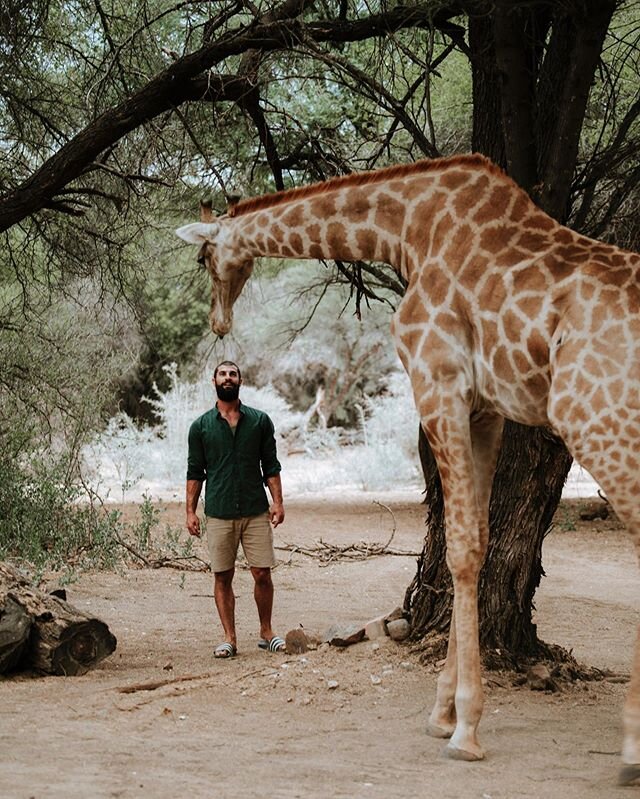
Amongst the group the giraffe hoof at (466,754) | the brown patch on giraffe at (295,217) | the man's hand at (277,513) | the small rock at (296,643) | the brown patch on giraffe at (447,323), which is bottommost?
the giraffe hoof at (466,754)

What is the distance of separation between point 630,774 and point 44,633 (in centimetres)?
365

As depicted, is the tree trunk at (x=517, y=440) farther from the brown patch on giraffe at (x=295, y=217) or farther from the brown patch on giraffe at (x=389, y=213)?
the brown patch on giraffe at (x=295, y=217)

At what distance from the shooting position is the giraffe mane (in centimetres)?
541

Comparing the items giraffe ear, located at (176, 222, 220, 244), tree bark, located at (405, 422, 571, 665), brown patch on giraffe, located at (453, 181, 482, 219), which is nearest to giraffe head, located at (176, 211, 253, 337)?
giraffe ear, located at (176, 222, 220, 244)

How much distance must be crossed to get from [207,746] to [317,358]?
23.0m

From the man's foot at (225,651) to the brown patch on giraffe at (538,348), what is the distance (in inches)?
136

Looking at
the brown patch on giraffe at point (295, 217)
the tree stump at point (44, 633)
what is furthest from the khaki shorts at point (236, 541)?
the brown patch on giraffe at point (295, 217)

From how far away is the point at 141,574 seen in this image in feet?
34.8

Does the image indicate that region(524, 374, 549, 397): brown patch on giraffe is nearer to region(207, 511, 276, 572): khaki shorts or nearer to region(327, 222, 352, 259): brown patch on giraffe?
region(327, 222, 352, 259): brown patch on giraffe

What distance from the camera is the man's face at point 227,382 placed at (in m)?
7.59

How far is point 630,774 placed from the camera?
439cm

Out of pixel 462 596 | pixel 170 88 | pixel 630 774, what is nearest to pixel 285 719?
pixel 462 596

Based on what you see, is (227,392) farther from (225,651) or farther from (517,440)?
(517,440)

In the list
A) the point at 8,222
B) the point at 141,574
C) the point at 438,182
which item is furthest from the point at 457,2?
the point at 141,574
